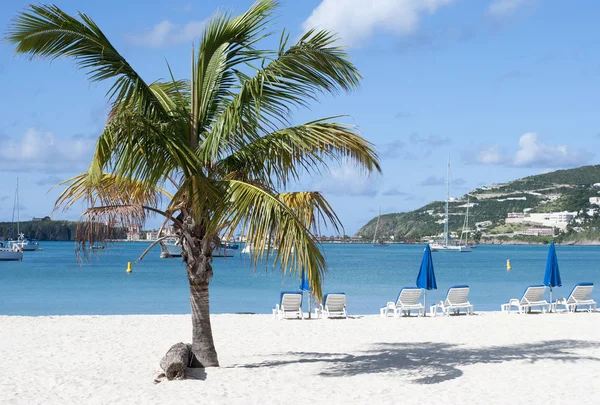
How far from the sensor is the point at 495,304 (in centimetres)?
2725

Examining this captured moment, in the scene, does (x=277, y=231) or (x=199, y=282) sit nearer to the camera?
(x=277, y=231)

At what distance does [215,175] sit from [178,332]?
552 cm

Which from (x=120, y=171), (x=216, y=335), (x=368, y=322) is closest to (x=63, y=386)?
(x=120, y=171)

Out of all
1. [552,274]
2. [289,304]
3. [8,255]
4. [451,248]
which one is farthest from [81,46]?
[451,248]

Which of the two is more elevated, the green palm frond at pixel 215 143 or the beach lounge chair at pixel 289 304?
the green palm frond at pixel 215 143

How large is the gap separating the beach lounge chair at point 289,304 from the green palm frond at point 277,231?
7.75 m

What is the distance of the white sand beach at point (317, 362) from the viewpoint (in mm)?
8320

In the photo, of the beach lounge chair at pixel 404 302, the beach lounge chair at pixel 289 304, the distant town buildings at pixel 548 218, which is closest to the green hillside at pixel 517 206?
the distant town buildings at pixel 548 218

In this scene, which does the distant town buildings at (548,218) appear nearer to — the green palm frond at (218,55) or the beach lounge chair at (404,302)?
the beach lounge chair at (404,302)

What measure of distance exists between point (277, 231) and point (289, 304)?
27.1 ft

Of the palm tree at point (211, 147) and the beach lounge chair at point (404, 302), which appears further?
the beach lounge chair at point (404, 302)

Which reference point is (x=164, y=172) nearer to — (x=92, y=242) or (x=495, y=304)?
(x=92, y=242)

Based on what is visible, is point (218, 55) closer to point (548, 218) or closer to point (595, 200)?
point (595, 200)

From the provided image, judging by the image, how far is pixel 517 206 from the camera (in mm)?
154750
